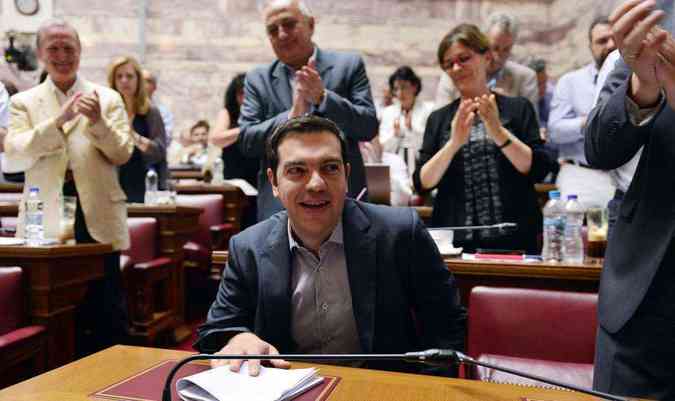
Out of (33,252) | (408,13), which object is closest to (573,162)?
(33,252)

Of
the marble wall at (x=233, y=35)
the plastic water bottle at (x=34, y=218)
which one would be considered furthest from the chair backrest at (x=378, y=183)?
the marble wall at (x=233, y=35)

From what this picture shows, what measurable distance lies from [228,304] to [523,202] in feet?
5.03

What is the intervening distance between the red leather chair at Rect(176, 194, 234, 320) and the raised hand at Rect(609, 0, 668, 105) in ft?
12.7

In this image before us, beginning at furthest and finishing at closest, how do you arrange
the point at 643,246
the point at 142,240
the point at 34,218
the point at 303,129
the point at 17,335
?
the point at 142,240 → the point at 34,218 → the point at 17,335 → the point at 303,129 → the point at 643,246

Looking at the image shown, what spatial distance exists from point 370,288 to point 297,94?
1000 millimetres

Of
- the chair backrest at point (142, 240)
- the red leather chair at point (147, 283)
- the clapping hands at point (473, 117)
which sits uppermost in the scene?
the clapping hands at point (473, 117)

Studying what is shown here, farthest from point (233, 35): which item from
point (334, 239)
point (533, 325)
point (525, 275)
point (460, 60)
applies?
point (533, 325)

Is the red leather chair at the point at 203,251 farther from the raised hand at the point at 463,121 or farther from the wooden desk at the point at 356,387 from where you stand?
the wooden desk at the point at 356,387

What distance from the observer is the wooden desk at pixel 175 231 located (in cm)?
404

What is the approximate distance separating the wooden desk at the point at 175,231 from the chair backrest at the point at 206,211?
24.2 inches

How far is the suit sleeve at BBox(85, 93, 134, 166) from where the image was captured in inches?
122

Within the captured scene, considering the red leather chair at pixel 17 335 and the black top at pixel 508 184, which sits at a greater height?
the black top at pixel 508 184

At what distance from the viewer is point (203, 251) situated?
482 centimetres

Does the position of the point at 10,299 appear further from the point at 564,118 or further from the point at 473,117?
the point at 564,118
